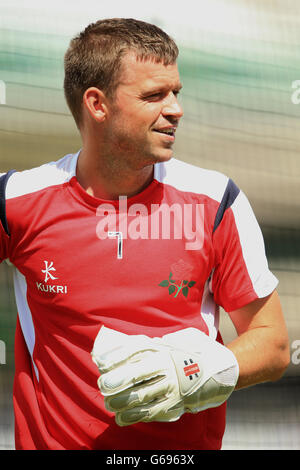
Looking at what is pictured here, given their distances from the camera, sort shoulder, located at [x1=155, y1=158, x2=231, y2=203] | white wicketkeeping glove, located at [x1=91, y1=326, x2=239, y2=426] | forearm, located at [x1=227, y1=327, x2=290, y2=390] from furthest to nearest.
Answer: shoulder, located at [x1=155, y1=158, x2=231, y2=203] < forearm, located at [x1=227, y1=327, x2=290, y2=390] < white wicketkeeping glove, located at [x1=91, y1=326, x2=239, y2=426]

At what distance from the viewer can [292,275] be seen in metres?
2.70

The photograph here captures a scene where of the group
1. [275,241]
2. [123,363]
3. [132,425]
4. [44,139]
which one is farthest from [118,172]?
[275,241]

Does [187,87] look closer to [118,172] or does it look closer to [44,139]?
[44,139]

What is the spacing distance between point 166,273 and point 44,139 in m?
1.21

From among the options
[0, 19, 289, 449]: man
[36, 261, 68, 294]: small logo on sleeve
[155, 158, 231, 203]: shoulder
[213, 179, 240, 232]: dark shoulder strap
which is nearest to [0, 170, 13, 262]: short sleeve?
[0, 19, 289, 449]: man

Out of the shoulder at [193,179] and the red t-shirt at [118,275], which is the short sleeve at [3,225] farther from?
the shoulder at [193,179]

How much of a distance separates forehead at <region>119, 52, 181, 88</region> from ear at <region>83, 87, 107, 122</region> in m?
0.09

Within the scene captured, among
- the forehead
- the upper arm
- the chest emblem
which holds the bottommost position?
the upper arm

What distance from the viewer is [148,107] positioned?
1.57 meters

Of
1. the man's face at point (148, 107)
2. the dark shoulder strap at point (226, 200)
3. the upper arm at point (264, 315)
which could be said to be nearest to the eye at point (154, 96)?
the man's face at point (148, 107)

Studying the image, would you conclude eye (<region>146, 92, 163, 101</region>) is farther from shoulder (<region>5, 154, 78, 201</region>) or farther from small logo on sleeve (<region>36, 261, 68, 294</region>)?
small logo on sleeve (<region>36, 261, 68, 294</region>)

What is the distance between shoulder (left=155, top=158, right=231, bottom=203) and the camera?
1.66 metres

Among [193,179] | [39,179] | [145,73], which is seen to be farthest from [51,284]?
[145,73]

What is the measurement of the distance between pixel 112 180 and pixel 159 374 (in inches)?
20.1
